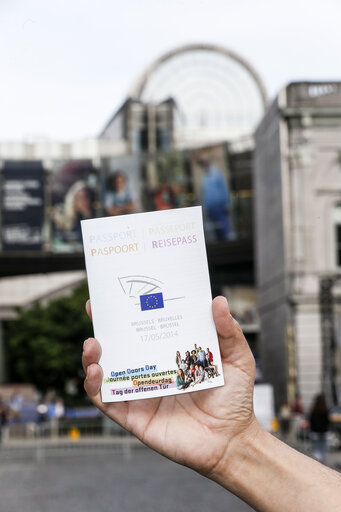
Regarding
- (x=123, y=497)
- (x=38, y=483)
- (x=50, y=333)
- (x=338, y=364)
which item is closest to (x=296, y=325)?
(x=338, y=364)

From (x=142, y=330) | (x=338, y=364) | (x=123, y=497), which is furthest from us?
(x=338, y=364)

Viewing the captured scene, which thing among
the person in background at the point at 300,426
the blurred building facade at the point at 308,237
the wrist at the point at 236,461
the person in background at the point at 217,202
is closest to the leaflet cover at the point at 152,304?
the wrist at the point at 236,461

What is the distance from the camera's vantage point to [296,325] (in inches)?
1416

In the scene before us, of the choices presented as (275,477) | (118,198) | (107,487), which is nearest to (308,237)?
(107,487)

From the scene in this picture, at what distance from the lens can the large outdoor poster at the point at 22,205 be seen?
6900 centimetres

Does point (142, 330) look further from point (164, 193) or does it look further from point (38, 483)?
point (164, 193)

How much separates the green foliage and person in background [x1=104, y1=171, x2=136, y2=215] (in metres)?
5.81

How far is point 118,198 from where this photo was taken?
223ft

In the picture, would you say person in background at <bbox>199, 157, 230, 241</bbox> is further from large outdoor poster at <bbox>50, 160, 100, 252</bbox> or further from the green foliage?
the green foliage

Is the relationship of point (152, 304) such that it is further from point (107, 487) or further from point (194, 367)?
point (107, 487)

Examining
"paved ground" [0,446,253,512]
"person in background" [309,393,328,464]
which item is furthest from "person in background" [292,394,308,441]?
"person in background" [309,393,328,464]

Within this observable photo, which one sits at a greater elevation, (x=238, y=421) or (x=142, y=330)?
(x=142, y=330)

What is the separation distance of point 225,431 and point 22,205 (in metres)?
66.8

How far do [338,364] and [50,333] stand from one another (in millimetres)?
31727
